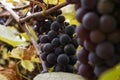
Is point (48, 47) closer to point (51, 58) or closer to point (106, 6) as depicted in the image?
point (51, 58)

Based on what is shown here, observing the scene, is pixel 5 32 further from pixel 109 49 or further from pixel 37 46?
pixel 109 49

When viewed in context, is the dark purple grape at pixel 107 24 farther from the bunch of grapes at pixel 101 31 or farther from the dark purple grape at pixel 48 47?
the dark purple grape at pixel 48 47

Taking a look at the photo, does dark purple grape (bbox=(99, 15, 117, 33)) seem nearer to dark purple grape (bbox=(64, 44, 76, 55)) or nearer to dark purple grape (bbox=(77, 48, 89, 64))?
dark purple grape (bbox=(77, 48, 89, 64))

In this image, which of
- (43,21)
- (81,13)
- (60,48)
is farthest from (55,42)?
(81,13)

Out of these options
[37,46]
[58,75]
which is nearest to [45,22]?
[37,46]

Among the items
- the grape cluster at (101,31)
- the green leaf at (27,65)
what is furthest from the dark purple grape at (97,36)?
the green leaf at (27,65)

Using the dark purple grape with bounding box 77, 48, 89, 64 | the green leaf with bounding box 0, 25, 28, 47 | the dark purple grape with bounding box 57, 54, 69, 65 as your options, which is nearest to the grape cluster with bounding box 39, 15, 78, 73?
the dark purple grape with bounding box 57, 54, 69, 65
